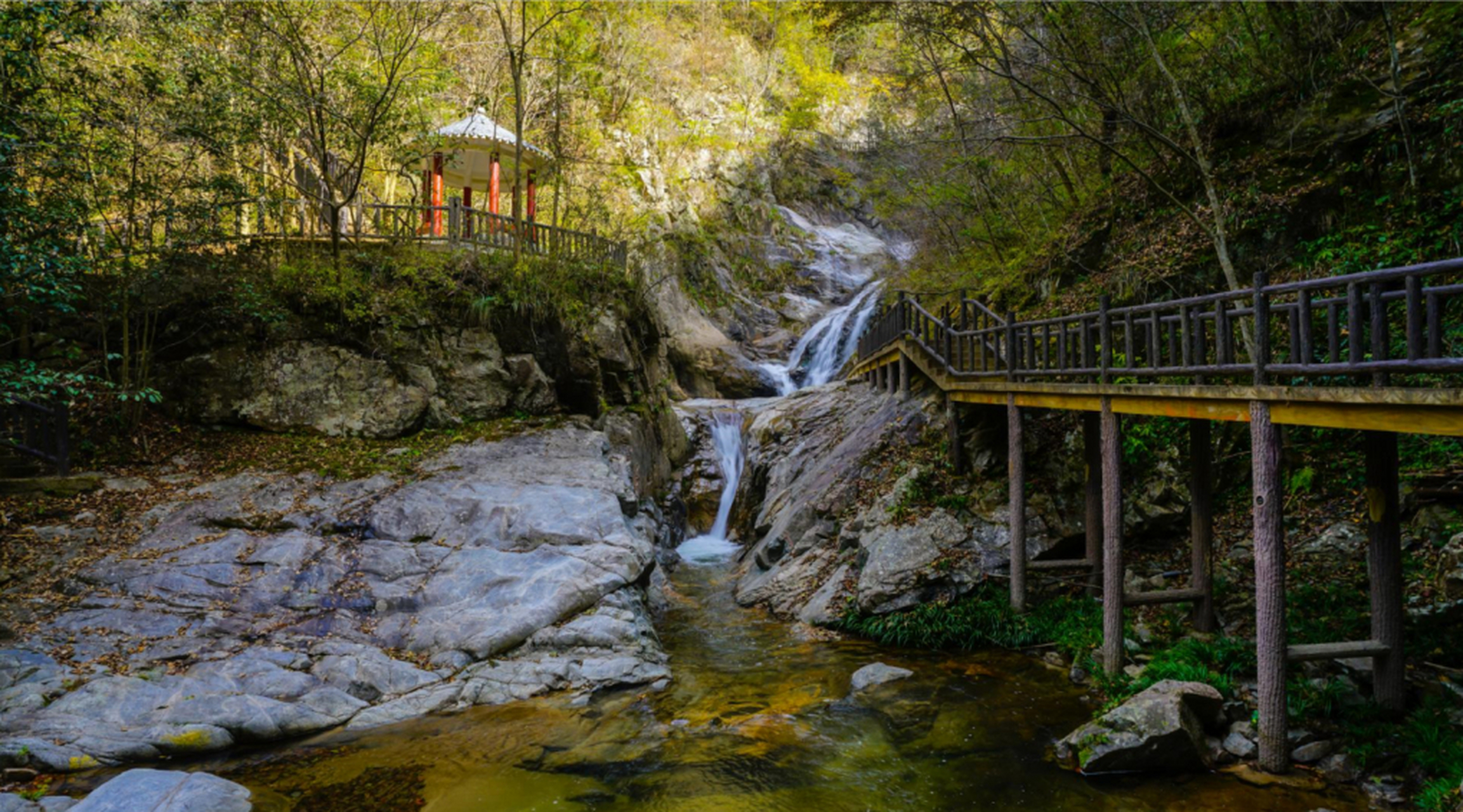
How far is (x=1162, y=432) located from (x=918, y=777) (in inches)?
286

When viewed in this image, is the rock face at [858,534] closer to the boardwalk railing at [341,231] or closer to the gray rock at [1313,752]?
the gray rock at [1313,752]

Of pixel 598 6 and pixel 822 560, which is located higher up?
pixel 598 6

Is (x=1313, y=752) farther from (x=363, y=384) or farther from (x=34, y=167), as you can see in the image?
(x=34, y=167)

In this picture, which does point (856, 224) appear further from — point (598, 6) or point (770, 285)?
point (598, 6)

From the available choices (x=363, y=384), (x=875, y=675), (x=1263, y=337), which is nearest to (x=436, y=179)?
(x=363, y=384)

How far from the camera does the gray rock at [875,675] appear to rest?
8.69m

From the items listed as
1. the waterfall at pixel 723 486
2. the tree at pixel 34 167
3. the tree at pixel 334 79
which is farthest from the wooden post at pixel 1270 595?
the tree at pixel 334 79

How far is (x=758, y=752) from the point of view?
7098 millimetres

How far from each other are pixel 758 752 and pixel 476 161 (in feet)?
62.2

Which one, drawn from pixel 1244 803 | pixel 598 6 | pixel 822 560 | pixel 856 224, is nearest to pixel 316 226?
pixel 822 560

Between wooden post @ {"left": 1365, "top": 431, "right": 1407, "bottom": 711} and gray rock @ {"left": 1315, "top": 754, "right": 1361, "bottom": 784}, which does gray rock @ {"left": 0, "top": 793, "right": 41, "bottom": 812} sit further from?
wooden post @ {"left": 1365, "top": 431, "right": 1407, "bottom": 711}

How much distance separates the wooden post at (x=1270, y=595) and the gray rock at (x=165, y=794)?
8830mm

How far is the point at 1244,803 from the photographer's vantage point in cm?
566

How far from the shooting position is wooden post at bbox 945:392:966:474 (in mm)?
12203
